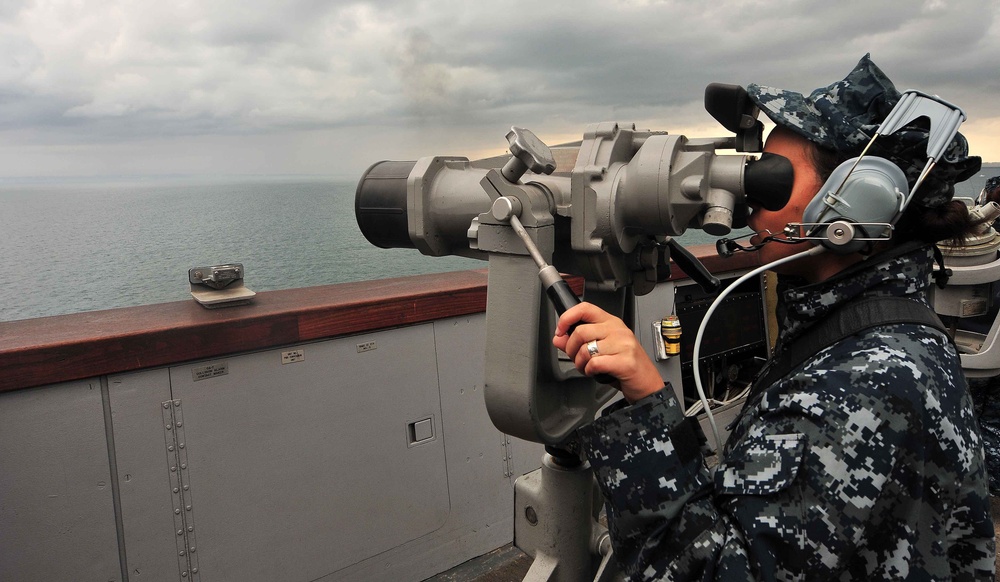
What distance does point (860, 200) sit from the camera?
3.10ft

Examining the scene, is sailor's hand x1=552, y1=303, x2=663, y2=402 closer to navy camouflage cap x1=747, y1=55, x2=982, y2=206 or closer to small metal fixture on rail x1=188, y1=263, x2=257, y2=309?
navy camouflage cap x1=747, y1=55, x2=982, y2=206

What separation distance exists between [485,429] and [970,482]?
1.74 m

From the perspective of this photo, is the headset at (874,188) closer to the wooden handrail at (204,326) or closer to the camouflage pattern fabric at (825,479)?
the camouflage pattern fabric at (825,479)

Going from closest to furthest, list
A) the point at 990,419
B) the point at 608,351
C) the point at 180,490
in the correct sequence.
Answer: the point at 608,351 → the point at 180,490 → the point at 990,419

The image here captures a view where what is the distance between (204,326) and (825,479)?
1.58 metres

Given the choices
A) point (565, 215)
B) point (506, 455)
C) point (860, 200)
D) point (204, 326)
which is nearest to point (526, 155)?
point (565, 215)

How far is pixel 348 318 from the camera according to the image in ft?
6.97

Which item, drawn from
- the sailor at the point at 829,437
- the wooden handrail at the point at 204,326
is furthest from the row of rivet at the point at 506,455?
the sailor at the point at 829,437

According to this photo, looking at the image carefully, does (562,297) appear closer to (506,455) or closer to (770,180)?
(770,180)

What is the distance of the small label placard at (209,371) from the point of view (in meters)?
1.88

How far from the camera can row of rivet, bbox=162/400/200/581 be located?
186 cm

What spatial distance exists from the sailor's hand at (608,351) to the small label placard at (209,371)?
1.30 metres

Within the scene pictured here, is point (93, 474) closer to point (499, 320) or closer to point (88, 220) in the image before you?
point (499, 320)

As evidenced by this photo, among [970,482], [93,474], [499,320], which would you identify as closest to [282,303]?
[93,474]
